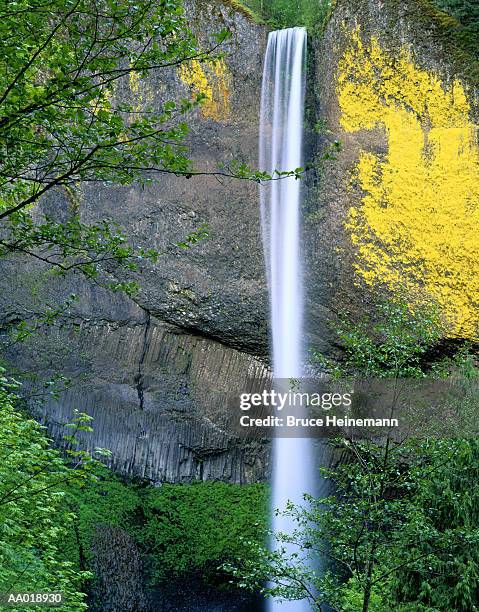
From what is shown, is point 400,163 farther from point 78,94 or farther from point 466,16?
point 78,94

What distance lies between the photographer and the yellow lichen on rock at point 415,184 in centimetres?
1205

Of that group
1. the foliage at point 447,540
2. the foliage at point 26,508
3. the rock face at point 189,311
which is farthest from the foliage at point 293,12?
the foliage at point 26,508

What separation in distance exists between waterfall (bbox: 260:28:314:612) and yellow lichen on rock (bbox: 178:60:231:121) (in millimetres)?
735

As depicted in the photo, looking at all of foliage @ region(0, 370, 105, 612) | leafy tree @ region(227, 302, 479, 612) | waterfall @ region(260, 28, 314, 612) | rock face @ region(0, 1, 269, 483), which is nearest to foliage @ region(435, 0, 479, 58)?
waterfall @ region(260, 28, 314, 612)

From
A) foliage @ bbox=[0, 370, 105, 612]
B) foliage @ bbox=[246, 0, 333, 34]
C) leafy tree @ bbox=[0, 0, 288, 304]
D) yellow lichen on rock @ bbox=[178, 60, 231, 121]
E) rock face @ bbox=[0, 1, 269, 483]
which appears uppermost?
foliage @ bbox=[246, 0, 333, 34]

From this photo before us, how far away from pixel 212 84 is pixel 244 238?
3.04 meters

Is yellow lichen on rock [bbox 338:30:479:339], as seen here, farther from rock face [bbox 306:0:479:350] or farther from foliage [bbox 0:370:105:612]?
foliage [bbox 0:370:105:612]

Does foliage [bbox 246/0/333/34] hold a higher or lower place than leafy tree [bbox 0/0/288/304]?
higher

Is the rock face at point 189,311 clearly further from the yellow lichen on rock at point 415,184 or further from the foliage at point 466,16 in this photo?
the foliage at point 466,16

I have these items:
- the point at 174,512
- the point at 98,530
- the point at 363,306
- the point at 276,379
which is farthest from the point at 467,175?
the point at 98,530

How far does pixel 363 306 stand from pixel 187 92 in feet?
17.6

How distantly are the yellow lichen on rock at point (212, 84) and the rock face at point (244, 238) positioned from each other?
3cm

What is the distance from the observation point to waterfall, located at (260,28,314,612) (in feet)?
42.9

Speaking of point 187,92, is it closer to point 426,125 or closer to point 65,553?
point 426,125
